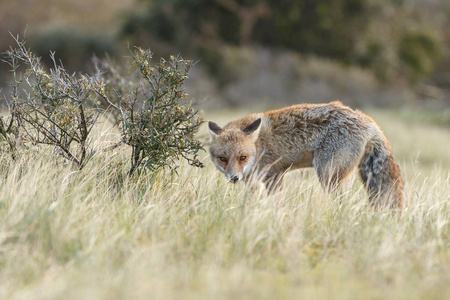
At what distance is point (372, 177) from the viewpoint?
6.18 m

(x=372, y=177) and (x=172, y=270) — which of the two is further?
(x=372, y=177)

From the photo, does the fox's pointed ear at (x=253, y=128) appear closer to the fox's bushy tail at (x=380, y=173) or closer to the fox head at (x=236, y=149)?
the fox head at (x=236, y=149)

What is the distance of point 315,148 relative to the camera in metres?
6.36

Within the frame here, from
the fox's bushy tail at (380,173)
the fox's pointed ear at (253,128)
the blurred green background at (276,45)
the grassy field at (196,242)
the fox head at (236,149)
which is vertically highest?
the blurred green background at (276,45)

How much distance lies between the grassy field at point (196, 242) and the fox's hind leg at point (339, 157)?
25cm

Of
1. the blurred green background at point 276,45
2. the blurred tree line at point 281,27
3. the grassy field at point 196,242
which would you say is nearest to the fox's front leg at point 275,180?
the grassy field at point 196,242

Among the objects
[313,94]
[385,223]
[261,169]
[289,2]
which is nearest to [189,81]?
[313,94]

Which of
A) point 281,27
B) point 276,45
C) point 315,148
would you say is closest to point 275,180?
point 315,148

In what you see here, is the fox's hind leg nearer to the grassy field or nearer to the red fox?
the red fox

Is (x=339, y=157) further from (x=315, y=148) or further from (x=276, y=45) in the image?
(x=276, y=45)

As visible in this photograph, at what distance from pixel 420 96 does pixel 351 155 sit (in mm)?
27684

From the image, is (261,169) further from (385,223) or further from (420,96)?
(420,96)

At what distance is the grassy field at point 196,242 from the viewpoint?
3.50 meters

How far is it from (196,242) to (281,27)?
24.6 meters
